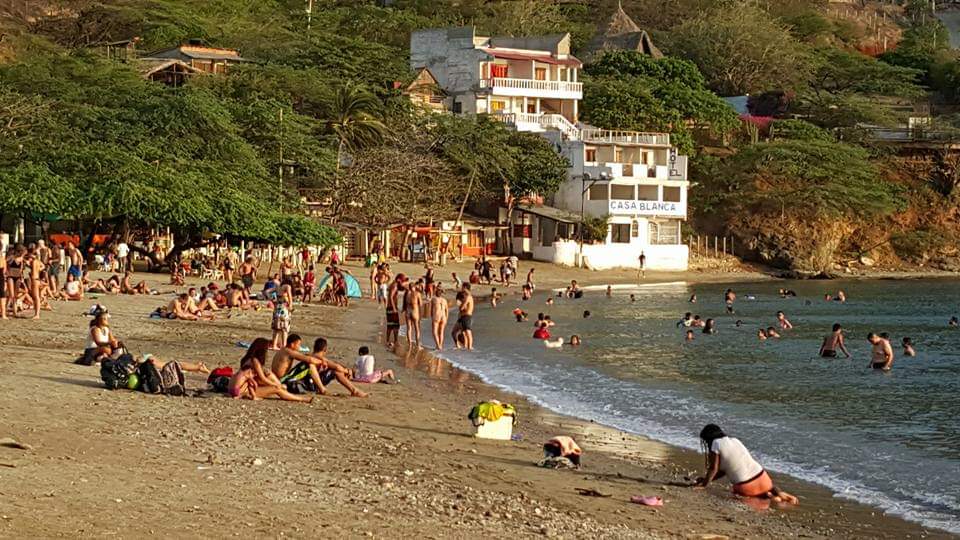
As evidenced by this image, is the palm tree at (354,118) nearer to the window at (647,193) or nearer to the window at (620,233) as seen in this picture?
the window at (620,233)

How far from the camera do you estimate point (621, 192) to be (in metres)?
68.2

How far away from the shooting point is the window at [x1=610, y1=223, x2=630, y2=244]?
221ft

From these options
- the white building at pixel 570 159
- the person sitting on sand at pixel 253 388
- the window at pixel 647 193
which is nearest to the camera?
the person sitting on sand at pixel 253 388

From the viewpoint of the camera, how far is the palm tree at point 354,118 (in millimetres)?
61562

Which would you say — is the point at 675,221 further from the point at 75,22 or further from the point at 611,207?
the point at 75,22

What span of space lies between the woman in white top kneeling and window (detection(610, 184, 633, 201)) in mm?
54511

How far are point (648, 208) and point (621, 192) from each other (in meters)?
1.58

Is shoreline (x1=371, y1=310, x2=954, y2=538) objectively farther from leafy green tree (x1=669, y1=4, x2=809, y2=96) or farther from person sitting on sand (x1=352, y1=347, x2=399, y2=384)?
leafy green tree (x1=669, y1=4, x2=809, y2=96)

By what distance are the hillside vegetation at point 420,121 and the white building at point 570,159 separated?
204cm

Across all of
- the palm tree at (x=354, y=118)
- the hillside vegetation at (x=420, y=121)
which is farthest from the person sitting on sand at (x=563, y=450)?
the palm tree at (x=354, y=118)

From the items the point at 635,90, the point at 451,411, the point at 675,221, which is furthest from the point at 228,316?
the point at 635,90

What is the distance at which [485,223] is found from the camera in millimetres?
65438

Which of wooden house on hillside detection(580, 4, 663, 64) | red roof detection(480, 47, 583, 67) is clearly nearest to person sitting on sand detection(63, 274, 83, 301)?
red roof detection(480, 47, 583, 67)

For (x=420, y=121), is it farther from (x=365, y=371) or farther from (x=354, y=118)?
(x=365, y=371)
